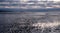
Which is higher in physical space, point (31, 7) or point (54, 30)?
point (31, 7)

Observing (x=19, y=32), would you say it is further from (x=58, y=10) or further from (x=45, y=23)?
(x=58, y=10)

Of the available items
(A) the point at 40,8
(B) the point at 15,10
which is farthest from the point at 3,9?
(A) the point at 40,8

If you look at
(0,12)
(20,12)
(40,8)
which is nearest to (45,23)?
(40,8)

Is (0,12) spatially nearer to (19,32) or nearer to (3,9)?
(3,9)

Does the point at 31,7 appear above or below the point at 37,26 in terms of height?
above

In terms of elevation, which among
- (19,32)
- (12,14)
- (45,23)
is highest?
(12,14)

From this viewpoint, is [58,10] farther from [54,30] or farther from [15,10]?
[15,10]
